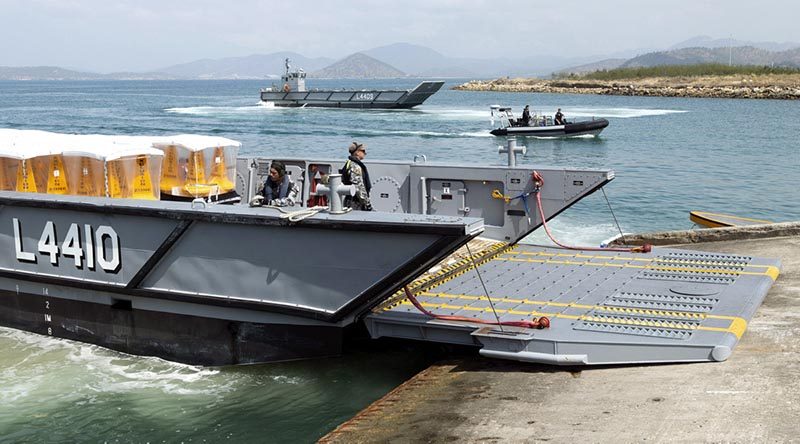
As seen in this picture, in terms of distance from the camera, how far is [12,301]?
1053cm

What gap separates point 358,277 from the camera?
804 centimetres

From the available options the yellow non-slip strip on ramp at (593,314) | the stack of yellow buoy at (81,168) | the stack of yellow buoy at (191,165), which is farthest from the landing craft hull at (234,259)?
the stack of yellow buoy at (191,165)

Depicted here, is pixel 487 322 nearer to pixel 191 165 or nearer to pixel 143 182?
pixel 143 182

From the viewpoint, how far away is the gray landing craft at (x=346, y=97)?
7381cm

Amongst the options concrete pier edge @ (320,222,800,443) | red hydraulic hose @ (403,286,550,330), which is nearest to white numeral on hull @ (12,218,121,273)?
red hydraulic hose @ (403,286,550,330)

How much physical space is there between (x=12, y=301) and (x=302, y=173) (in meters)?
4.06

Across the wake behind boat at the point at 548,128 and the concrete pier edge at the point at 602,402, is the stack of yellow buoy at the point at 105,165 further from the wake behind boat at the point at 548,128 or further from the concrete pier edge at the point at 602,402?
the wake behind boat at the point at 548,128

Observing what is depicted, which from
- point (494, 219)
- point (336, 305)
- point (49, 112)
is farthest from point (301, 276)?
point (49, 112)

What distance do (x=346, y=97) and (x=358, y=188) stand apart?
67476mm

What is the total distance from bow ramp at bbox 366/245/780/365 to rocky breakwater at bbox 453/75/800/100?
8151 cm

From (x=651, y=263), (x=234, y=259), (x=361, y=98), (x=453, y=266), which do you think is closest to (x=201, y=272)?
(x=234, y=259)

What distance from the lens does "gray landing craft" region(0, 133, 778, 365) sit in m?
7.80

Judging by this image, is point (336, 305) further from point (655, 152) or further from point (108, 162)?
point (655, 152)

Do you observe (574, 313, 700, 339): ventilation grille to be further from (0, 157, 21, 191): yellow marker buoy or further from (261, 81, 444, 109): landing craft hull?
(261, 81, 444, 109): landing craft hull
